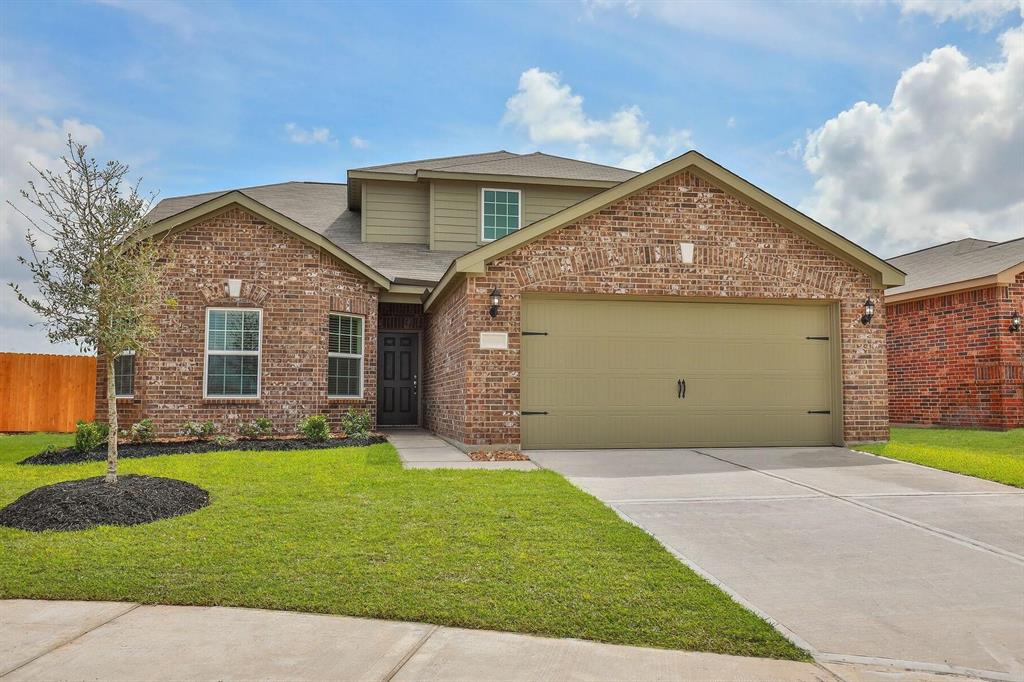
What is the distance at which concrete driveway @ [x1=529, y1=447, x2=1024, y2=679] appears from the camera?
160 inches

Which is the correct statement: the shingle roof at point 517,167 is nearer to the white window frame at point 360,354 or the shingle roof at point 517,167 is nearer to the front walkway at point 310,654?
the white window frame at point 360,354

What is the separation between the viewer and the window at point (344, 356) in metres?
13.8

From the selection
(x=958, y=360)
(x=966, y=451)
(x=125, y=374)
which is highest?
(x=958, y=360)

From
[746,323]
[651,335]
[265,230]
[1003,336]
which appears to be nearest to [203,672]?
[651,335]

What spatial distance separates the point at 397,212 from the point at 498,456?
9034 millimetres

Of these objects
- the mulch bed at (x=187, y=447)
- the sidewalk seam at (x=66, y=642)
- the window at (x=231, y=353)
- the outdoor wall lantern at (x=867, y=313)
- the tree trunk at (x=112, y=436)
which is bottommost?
the sidewalk seam at (x=66, y=642)

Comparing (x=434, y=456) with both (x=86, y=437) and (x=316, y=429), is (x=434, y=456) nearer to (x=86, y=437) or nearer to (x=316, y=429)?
(x=316, y=429)

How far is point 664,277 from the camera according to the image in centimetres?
1155

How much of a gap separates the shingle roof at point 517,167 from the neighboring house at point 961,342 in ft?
24.9

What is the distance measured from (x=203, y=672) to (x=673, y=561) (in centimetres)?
318

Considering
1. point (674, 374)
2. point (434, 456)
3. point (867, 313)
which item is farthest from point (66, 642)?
point (867, 313)

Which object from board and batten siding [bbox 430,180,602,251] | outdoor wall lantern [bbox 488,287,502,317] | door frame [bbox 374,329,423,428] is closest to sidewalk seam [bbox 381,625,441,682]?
outdoor wall lantern [bbox 488,287,502,317]

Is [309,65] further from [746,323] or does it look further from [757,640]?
[757,640]

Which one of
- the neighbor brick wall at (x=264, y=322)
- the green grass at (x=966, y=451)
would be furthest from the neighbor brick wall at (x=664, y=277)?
the neighbor brick wall at (x=264, y=322)
